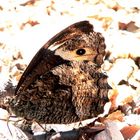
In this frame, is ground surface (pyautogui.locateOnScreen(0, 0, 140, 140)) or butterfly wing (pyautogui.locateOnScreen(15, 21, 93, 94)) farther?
ground surface (pyautogui.locateOnScreen(0, 0, 140, 140))

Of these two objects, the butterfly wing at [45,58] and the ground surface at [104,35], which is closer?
the butterfly wing at [45,58]

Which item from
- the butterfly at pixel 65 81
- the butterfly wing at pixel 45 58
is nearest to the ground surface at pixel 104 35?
the butterfly at pixel 65 81

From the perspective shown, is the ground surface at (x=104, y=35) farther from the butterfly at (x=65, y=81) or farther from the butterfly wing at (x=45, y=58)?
the butterfly wing at (x=45, y=58)

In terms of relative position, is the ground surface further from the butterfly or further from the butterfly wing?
the butterfly wing

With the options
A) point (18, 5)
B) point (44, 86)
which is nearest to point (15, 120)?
point (44, 86)

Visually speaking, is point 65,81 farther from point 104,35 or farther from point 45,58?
point 104,35

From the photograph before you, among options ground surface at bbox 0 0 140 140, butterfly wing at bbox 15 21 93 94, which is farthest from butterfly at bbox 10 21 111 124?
ground surface at bbox 0 0 140 140

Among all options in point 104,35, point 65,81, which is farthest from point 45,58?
point 104,35

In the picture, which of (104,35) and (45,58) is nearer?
(45,58)

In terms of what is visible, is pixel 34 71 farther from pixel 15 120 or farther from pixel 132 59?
pixel 132 59
